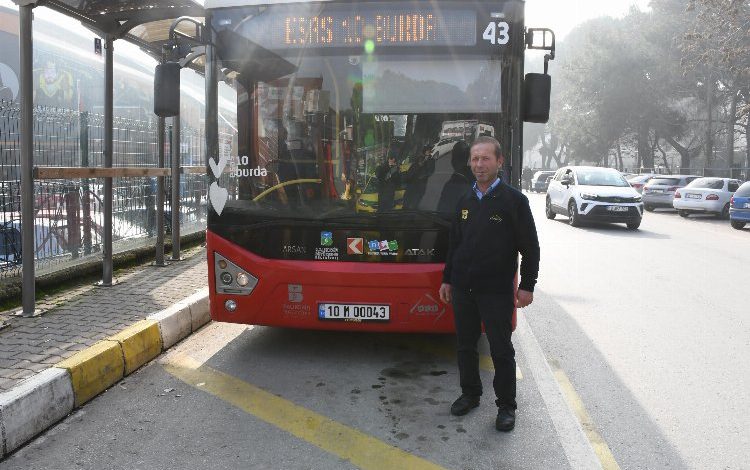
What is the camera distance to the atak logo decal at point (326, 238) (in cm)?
518

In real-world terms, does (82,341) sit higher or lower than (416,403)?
higher

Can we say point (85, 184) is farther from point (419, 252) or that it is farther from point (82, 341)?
point (419, 252)

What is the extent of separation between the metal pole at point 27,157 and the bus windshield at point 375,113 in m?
2.16

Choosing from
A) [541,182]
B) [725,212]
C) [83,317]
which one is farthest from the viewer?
[541,182]

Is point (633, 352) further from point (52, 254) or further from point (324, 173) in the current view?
point (52, 254)

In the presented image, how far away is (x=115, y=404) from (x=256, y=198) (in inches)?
70.9

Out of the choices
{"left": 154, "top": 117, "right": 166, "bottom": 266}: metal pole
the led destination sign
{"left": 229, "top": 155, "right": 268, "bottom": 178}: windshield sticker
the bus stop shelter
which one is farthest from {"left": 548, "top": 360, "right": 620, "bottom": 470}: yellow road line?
{"left": 154, "top": 117, "right": 166, "bottom": 266}: metal pole

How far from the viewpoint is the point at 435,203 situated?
16.9 ft

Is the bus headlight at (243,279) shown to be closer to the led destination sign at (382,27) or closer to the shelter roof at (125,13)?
the led destination sign at (382,27)

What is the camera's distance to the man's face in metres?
4.00

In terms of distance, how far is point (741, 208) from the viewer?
18922 mm

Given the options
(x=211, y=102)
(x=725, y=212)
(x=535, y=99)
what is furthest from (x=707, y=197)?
(x=211, y=102)

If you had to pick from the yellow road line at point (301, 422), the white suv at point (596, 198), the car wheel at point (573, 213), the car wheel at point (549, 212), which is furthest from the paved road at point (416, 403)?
the car wheel at point (549, 212)

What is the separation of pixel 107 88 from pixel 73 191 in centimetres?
122
